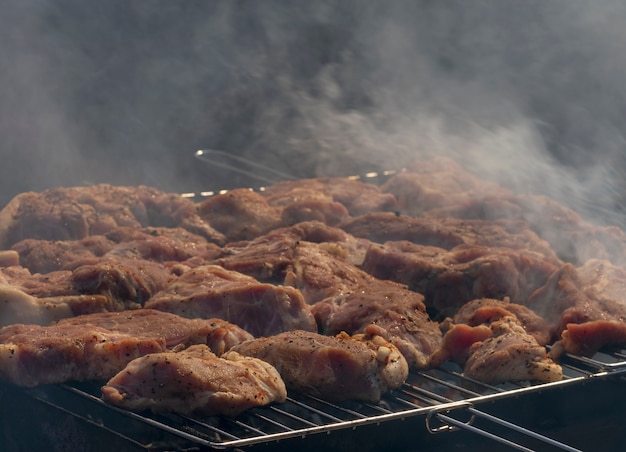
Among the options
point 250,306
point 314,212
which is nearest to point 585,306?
point 250,306

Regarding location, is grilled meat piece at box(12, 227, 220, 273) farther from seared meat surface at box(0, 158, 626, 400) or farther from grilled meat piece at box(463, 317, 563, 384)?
grilled meat piece at box(463, 317, 563, 384)

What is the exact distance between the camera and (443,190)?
9.72m

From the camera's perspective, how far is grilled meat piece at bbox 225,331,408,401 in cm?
518

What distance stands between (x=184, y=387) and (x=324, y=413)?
0.74 m

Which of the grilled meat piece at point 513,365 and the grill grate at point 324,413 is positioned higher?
the grilled meat piece at point 513,365

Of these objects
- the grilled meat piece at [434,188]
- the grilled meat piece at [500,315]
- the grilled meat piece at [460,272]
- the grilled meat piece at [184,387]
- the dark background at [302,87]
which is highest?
the dark background at [302,87]

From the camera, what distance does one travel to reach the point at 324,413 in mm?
4957

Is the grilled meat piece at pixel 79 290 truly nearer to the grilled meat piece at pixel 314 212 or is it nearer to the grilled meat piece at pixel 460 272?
the grilled meat piece at pixel 460 272

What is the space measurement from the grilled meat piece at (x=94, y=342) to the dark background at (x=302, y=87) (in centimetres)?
659

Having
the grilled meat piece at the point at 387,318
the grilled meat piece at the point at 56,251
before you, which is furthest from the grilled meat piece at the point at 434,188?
the grilled meat piece at the point at 56,251

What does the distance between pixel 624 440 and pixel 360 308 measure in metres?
1.88

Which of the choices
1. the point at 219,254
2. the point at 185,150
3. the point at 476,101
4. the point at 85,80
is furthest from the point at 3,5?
the point at 219,254

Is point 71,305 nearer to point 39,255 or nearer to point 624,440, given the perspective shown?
point 39,255

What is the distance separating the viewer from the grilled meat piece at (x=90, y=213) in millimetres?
7875
